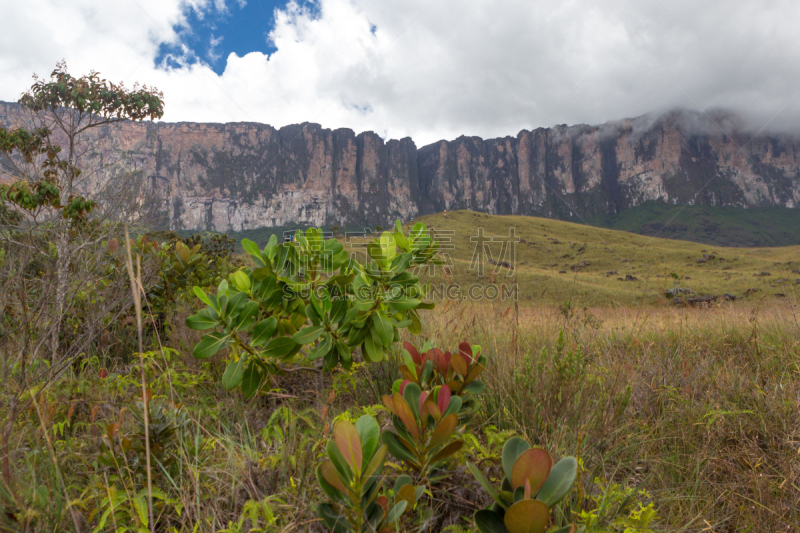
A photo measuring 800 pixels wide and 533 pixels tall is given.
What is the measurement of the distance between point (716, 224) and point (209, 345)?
13875cm

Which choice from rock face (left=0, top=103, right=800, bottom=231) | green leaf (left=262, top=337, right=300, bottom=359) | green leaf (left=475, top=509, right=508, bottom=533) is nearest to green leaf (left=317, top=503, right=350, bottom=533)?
green leaf (left=475, top=509, right=508, bottom=533)

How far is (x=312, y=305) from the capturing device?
2061 millimetres

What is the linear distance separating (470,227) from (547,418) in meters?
52.6

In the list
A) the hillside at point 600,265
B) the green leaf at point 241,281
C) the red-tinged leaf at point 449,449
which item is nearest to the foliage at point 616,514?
the red-tinged leaf at point 449,449

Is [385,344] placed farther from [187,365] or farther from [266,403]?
[187,365]

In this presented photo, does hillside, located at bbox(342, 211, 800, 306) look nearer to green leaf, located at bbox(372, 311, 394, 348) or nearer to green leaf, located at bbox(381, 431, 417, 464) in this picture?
green leaf, located at bbox(372, 311, 394, 348)

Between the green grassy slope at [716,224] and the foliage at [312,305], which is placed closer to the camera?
the foliage at [312,305]

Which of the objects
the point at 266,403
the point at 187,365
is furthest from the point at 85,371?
the point at 266,403

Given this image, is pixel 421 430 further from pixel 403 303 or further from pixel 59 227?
pixel 59 227

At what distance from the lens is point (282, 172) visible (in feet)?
399

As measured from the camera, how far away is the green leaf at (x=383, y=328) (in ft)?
6.34

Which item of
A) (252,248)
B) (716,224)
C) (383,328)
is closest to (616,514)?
(383,328)

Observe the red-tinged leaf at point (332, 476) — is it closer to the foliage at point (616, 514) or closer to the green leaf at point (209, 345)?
the foliage at point (616, 514)

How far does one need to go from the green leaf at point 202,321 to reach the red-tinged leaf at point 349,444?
1341mm
